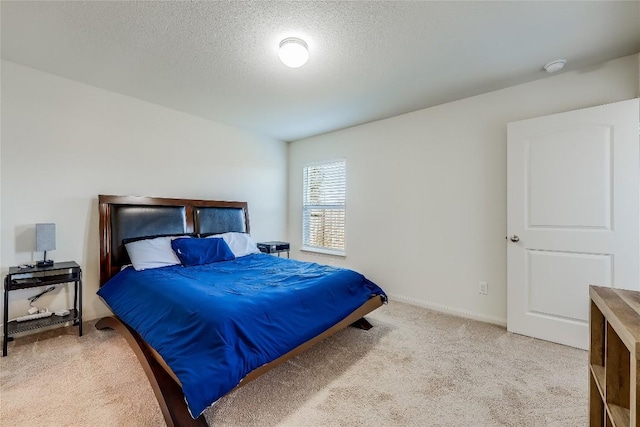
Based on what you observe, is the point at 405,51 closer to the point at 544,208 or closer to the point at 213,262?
the point at 544,208

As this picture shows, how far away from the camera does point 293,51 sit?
1938 millimetres

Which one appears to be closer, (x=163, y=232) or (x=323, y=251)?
(x=163, y=232)

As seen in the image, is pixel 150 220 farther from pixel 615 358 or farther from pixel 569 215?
pixel 569 215

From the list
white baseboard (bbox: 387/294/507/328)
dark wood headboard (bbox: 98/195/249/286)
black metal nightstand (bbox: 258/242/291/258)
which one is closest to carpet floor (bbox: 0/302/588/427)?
white baseboard (bbox: 387/294/507/328)

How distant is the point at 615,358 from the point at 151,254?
10.8 ft

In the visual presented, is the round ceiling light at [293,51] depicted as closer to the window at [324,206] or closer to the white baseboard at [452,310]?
the window at [324,206]

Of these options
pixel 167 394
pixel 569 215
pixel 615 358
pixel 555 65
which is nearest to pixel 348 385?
pixel 167 394

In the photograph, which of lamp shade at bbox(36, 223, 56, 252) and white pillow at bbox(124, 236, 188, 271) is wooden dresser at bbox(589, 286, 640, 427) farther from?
lamp shade at bbox(36, 223, 56, 252)

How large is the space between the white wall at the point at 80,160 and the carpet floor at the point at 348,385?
0.86 m

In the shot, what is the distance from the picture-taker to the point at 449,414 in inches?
60.3

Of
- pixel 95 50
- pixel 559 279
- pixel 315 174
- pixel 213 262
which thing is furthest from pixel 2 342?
pixel 559 279

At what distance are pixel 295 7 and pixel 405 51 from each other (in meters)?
0.94

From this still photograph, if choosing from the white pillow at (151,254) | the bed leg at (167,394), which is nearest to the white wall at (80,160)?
the white pillow at (151,254)

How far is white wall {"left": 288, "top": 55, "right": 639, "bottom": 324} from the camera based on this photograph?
2529 mm
